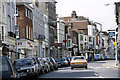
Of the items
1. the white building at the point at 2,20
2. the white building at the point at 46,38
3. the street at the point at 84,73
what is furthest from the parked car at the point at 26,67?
the white building at the point at 46,38

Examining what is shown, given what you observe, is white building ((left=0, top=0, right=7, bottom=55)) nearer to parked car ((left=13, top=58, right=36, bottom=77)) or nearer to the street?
the street

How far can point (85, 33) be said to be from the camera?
12962cm

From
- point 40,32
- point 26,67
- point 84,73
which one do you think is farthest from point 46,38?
point 26,67

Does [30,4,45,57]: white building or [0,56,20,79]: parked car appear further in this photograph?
[30,4,45,57]: white building

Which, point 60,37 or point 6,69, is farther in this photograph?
point 60,37

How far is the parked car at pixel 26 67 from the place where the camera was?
91.6ft

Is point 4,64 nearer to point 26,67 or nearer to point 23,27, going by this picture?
point 26,67

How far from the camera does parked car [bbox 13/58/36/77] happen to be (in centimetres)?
2791

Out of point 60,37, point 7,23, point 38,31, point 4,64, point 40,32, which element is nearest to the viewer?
point 4,64

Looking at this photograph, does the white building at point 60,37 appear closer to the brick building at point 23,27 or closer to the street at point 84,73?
the brick building at point 23,27

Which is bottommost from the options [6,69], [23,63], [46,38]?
[23,63]

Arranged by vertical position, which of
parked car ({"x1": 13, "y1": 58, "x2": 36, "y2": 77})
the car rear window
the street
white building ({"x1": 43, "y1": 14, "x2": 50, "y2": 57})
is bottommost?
the street

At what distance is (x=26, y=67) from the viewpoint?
28375 mm

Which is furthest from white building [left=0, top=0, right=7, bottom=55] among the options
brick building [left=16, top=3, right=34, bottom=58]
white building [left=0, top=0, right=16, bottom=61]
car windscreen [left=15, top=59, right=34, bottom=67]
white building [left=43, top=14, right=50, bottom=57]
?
white building [left=43, top=14, right=50, bottom=57]
